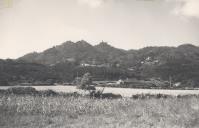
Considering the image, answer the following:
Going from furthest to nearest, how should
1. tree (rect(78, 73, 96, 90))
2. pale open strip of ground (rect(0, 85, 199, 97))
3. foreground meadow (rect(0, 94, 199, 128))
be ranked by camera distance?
tree (rect(78, 73, 96, 90)) → pale open strip of ground (rect(0, 85, 199, 97)) → foreground meadow (rect(0, 94, 199, 128))

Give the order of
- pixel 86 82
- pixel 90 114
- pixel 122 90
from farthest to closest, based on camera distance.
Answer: pixel 122 90, pixel 86 82, pixel 90 114

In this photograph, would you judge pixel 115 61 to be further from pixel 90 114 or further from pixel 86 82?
pixel 90 114

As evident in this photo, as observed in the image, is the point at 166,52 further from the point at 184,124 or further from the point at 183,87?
the point at 184,124

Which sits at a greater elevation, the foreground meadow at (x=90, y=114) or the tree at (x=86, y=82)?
the tree at (x=86, y=82)

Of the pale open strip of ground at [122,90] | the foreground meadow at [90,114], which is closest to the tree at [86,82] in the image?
the pale open strip of ground at [122,90]

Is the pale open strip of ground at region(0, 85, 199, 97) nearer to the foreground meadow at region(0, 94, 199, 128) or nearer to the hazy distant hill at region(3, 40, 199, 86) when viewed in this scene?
the hazy distant hill at region(3, 40, 199, 86)

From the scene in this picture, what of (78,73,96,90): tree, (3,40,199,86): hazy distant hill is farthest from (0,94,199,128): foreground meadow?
(3,40,199,86): hazy distant hill

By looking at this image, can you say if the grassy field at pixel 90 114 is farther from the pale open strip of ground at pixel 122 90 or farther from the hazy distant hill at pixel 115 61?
the hazy distant hill at pixel 115 61

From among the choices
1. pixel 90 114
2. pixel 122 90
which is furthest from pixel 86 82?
pixel 90 114

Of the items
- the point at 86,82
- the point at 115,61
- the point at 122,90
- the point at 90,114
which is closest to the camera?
the point at 90,114
